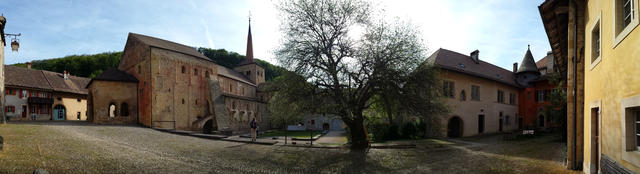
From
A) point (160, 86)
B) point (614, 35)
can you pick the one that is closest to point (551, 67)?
point (614, 35)

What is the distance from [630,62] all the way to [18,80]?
154ft

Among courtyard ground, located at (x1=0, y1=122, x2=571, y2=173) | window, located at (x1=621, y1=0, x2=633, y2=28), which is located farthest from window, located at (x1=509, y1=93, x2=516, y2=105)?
window, located at (x1=621, y1=0, x2=633, y2=28)

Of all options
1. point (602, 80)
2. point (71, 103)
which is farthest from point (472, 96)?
point (71, 103)

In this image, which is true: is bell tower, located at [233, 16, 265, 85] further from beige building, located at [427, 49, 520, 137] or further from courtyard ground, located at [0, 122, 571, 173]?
courtyard ground, located at [0, 122, 571, 173]

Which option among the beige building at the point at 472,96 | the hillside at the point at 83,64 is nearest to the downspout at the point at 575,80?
the beige building at the point at 472,96

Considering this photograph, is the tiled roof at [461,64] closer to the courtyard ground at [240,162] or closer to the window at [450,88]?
the window at [450,88]

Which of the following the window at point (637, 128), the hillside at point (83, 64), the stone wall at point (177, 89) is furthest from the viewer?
the hillside at point (83, 64)

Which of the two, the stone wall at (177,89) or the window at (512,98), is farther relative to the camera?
the window at (512,98)

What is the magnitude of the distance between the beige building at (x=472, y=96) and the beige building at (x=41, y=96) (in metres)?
41.8

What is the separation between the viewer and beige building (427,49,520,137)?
24.8 meters

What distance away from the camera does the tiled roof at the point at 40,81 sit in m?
32.5

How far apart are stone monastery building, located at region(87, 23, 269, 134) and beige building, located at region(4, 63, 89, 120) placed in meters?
9.79

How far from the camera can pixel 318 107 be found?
1502 centimetres

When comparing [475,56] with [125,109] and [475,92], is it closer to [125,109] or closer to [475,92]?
[475,92]
